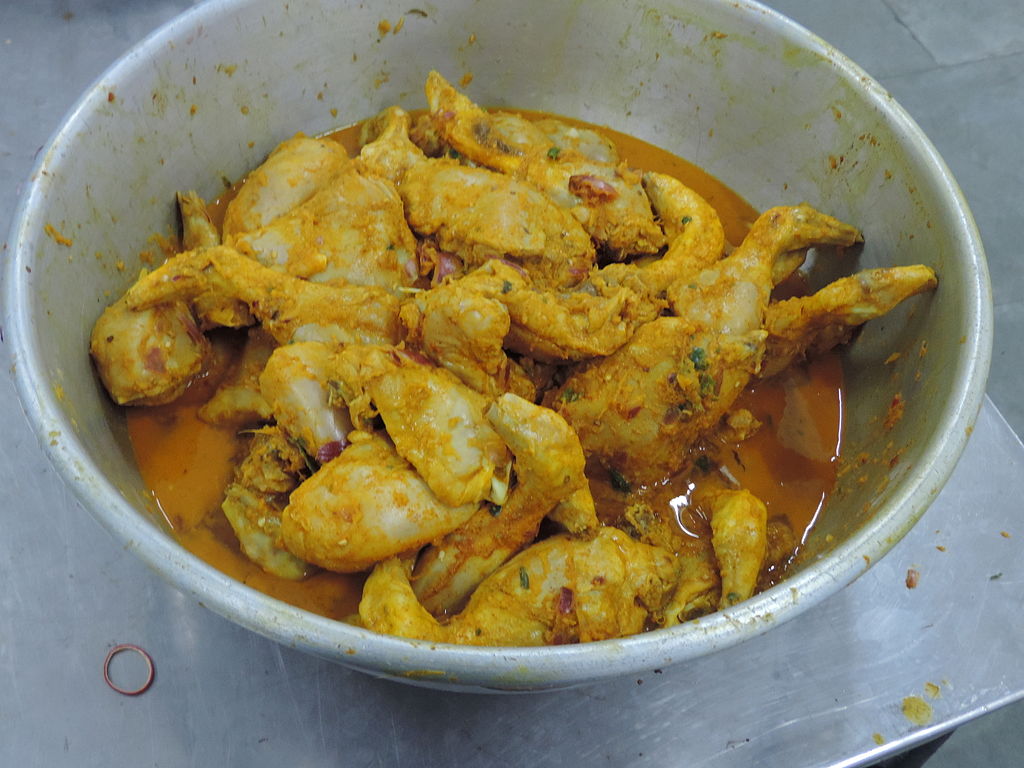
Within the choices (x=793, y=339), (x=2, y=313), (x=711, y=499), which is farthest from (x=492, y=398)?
(x=2, y=313)

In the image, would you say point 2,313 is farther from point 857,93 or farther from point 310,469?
point 857,93

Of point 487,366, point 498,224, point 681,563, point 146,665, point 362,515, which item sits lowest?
point 146,665

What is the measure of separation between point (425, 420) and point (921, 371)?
35.8 inches

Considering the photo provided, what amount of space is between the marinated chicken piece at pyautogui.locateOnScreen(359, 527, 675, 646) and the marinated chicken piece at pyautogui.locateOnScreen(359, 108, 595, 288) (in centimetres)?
55

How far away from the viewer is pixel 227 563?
137 cm

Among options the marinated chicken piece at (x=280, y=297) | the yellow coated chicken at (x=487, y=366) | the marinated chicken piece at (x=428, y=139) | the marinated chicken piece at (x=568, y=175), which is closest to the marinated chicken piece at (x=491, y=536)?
the yellow coated chicken at (x=487, y=366)

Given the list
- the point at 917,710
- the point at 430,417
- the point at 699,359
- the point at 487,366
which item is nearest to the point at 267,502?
the point at 430,417

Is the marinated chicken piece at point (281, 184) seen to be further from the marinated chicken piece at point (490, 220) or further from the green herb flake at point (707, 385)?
the green herb flake at point (707, 385)

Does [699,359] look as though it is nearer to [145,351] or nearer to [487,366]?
[487,366]

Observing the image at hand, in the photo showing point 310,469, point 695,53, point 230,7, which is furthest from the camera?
point 695,53

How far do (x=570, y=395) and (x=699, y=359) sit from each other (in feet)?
0.79

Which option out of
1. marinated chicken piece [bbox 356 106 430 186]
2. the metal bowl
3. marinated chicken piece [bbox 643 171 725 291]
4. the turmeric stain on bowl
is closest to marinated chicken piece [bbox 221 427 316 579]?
the metal bowl

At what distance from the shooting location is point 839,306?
1.46 metres

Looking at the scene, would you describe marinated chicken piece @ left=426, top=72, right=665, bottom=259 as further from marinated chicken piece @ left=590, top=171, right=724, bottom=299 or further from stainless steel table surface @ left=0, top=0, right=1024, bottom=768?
stainless steel table surface @ left=0, top=0, right=1024, bottom=768
